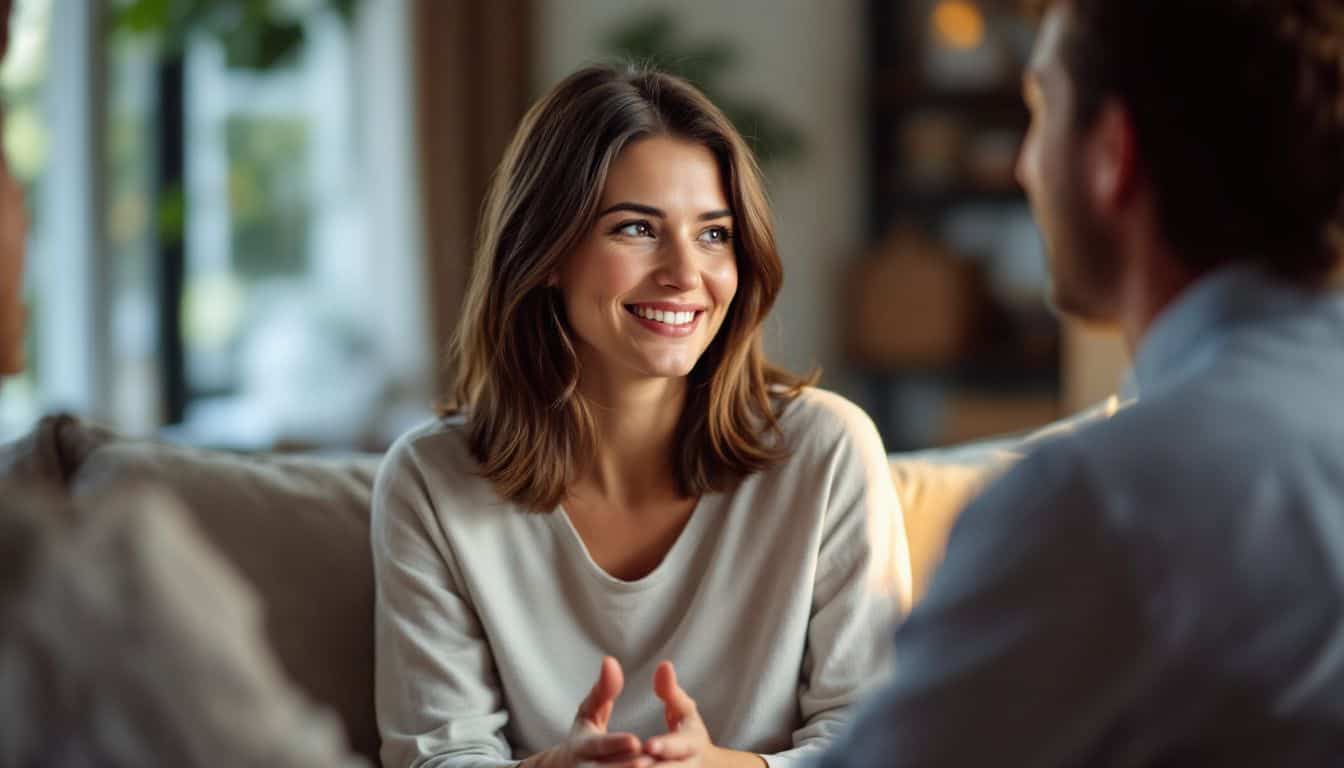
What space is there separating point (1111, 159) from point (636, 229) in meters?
0.84

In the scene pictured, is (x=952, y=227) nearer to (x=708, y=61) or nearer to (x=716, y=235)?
(x=708, y=61)

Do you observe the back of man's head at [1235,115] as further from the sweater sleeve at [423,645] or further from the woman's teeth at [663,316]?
the sweater sleeve at [423,645]

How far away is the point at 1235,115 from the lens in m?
0.94

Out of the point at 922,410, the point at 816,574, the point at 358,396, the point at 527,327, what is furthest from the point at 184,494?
the point at 922,410

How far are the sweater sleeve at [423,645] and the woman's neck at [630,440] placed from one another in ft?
0.68

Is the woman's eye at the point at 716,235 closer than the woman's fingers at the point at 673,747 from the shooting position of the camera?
No

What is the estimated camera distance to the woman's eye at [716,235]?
1.80 meters

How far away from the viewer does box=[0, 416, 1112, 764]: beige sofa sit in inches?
67.7

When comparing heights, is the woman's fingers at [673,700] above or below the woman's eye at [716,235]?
below

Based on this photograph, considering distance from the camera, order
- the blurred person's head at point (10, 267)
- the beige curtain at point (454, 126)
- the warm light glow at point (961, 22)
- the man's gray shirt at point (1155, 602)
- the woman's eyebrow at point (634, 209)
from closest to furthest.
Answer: the man's gray shirt at point (1155, 602) < the blurred person's head at point (10, 267) < the woman's eyebrow at point (634, 209) < the beige curtain at point (454, 126) < the warm light glow at point (961, 22)

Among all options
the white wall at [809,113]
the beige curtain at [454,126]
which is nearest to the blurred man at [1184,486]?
the beige curtain at [454,126]

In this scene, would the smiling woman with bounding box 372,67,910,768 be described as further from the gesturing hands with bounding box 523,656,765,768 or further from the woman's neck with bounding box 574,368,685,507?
the gesturing hands with bounding box 523,656,765,768

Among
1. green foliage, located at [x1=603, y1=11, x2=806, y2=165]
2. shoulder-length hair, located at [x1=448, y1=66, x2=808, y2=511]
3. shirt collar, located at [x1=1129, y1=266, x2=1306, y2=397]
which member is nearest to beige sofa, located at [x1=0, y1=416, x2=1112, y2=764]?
shoulder-length hair, located at [x1=448, y1=66, x2=808, y2=511]

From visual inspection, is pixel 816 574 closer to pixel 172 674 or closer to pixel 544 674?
pixel 544 674
